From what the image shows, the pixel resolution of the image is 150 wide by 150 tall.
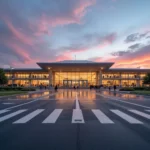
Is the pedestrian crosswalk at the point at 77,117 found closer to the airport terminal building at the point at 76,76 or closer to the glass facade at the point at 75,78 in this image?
the airport terminal building at the point at 76,76

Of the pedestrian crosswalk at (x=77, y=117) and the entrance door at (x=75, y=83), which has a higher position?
the entrance door at (x=75, y=83)

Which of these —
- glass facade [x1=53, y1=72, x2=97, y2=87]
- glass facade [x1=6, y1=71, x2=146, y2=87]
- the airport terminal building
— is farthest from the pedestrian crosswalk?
glass facade [x1=53, y1=72, x2=97, y2=87]

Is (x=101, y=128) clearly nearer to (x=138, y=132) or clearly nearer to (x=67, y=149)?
(x=138, y=132)

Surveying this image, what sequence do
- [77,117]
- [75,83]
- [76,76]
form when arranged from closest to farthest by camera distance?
[77,117], [75,83], [76,76]

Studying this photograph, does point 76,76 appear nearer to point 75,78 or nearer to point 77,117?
point 75,78

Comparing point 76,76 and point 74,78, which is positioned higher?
point 76,76

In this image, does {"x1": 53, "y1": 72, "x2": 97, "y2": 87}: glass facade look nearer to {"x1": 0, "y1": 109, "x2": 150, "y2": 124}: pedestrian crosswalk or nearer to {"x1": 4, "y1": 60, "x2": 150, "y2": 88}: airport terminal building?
{"x1": 4, "y1": 60, "x2": 150, "y2": 88}: airport terminal building

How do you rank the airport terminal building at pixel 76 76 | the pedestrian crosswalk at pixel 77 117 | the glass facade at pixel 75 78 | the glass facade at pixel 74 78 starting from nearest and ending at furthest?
the pedestrian crosswalk at pixel 77 117 → the airport terminal building at pixel 76 76 → the glass facade at pixel 74 78 → the glass facade at pixel 75 78

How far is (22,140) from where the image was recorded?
597 cm

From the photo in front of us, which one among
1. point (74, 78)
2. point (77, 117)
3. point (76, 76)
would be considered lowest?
point (77, 117)

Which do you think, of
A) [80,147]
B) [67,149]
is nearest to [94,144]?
[80,147]

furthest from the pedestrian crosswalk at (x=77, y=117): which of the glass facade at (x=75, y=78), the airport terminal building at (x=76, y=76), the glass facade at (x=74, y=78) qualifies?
the glass facade at (x=74, y=78)

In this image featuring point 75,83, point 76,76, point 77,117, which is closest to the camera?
point 77,117

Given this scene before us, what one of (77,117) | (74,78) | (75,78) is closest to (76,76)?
(75,78)
